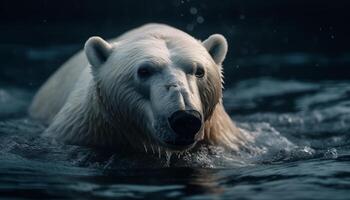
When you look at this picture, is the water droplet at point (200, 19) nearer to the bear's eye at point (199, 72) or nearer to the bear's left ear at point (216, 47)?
the bear's left ear at point (216, 47)

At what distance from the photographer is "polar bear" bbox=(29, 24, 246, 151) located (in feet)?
17.4

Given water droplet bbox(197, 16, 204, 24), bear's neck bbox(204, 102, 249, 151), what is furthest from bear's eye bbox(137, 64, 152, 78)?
water droplet bbox(197, 16, 204, 24)

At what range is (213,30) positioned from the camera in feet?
48.3

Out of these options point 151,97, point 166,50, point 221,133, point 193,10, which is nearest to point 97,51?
point 166,50

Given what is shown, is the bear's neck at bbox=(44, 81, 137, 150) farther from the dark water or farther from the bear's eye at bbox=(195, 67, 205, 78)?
the bear's eye at bbox=(195, 67, 205, 78)

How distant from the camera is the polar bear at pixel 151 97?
5309 mm

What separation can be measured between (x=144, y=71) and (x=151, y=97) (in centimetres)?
24

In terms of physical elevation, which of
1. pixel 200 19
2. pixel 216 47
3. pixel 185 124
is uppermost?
pixel 200 19

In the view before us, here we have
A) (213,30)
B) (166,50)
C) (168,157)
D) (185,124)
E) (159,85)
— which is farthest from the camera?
(213,30)

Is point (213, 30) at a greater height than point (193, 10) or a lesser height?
lesser

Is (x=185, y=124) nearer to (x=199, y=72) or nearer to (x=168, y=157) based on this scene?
(x=199, y=72)

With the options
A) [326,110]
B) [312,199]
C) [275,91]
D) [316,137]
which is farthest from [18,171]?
[275,91]

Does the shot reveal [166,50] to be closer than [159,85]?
No

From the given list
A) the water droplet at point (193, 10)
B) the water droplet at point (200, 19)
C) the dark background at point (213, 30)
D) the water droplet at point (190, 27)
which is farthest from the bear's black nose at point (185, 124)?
the water droplet at point (193, 10)
